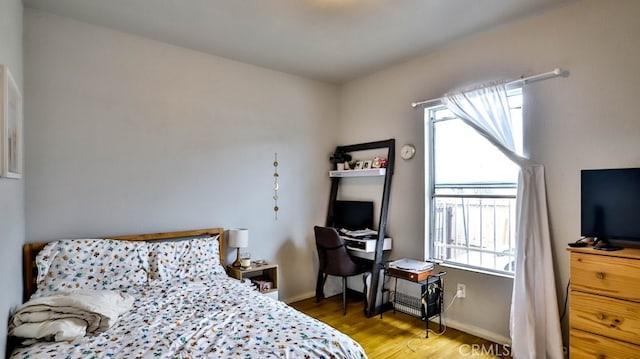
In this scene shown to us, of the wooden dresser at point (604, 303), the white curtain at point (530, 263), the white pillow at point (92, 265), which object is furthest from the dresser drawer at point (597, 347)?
the white pillow at point (92, 265)

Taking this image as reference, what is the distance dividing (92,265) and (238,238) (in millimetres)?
1181

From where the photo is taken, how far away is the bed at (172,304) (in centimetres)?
166

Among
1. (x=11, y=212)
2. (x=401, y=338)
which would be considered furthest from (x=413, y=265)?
(x=11, y=212)

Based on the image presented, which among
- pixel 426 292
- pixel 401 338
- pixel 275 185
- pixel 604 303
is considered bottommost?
pixel 401 338

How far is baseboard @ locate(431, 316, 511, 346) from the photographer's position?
280cm

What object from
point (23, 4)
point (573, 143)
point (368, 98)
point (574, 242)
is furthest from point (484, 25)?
point (23, 4)

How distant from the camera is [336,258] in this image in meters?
3.49

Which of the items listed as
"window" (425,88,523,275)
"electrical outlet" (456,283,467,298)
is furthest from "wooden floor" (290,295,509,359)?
"window" (425,88,523,275)

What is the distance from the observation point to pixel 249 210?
3.61 metres

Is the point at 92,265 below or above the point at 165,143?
below

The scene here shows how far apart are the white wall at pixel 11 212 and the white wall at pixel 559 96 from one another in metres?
3.14

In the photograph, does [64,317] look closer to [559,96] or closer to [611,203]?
[611,203]

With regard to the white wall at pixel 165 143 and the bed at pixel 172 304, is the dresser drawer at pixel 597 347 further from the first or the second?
the white wall at pixel 165 143

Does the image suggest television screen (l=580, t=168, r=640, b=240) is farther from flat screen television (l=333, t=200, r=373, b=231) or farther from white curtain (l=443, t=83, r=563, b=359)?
flat screen television (l=333, t=200, r=373, b=231)
